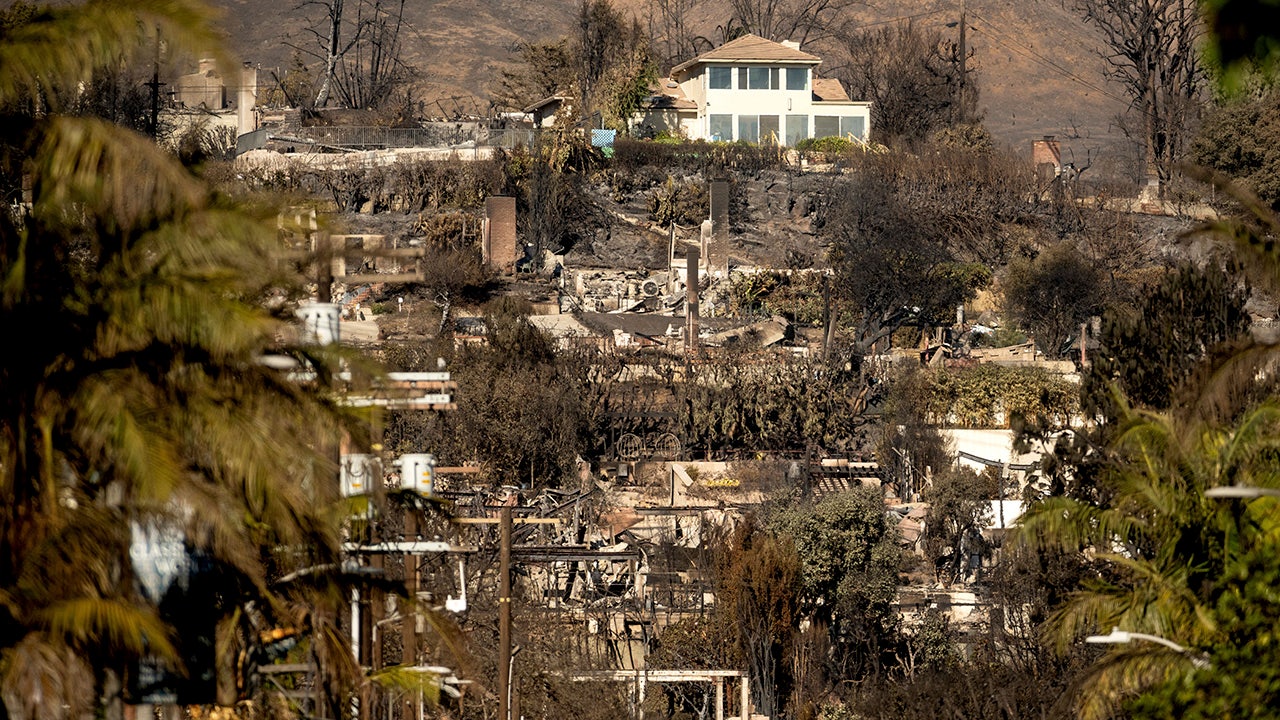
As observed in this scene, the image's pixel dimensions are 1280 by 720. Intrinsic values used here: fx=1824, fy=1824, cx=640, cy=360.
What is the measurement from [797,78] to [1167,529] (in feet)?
170

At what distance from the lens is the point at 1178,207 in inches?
2327

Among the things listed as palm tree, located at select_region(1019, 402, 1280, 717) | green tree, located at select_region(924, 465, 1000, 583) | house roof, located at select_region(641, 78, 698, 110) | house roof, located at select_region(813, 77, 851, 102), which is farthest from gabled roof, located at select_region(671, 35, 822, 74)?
palm tree, located at select_region(1019, 402, 1280, 717)

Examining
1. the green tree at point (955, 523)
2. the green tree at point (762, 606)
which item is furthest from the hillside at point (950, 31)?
the green tree at point (762, 606)

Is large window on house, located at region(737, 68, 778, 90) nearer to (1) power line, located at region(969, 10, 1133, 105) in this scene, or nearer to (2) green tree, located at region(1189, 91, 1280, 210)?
(2) green tree, located at region(1189, 91, 1280, 210)

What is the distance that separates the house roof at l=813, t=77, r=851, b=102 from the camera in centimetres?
6612

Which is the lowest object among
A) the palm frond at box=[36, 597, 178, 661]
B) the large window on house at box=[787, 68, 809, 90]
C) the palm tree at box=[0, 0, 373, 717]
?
the palm frond at box=[36, 597, 178, 661]

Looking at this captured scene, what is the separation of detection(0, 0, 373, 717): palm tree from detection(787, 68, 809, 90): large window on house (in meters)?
56.6

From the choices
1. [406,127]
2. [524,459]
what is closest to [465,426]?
[524,459]

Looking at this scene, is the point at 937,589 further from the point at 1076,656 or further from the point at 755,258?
the point at 755,258

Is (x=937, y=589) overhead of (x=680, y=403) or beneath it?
beneath

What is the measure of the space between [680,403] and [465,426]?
5.23m

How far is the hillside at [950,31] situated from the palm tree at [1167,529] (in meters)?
91.0

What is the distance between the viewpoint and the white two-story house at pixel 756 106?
2493 inches

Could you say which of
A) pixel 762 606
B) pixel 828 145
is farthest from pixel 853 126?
pixel 762 606
